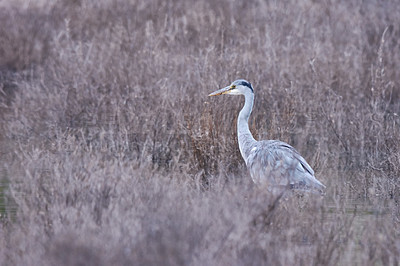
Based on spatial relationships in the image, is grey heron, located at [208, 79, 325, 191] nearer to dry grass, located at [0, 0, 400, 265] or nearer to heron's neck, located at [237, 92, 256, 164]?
heron's neck, located at [237, 92, 256, 164]

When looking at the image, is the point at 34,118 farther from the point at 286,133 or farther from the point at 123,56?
the point at 286,133

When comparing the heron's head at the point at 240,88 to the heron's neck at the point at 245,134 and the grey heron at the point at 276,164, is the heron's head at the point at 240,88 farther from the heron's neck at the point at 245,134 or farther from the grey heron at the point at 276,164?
the grey heron at the point at 276,164

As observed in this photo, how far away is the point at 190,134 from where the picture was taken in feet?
25.6

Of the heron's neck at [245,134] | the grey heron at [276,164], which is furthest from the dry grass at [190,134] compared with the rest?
the heron's neck at [245,134]

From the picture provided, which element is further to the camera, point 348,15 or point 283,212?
point 348,15

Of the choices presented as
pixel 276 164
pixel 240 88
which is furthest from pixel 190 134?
pixel 276 164

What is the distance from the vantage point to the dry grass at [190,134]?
174 inches

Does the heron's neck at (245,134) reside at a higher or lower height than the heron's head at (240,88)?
lower

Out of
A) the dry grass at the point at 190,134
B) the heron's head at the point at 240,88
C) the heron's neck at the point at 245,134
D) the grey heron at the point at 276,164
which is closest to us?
the dry grass at the point at 190,134

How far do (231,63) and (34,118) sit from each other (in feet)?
8.46

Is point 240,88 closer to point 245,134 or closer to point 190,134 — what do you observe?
point 245,134

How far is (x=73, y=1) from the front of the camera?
49.8 ft

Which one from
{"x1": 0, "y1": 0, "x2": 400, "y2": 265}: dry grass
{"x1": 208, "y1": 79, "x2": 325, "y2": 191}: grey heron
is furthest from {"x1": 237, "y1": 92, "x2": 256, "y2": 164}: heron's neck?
{"x1": 0, "y1": 0, "x2": 400, "y2": 265}: dry grass

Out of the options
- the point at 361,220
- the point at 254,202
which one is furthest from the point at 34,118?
the point at 254,202
